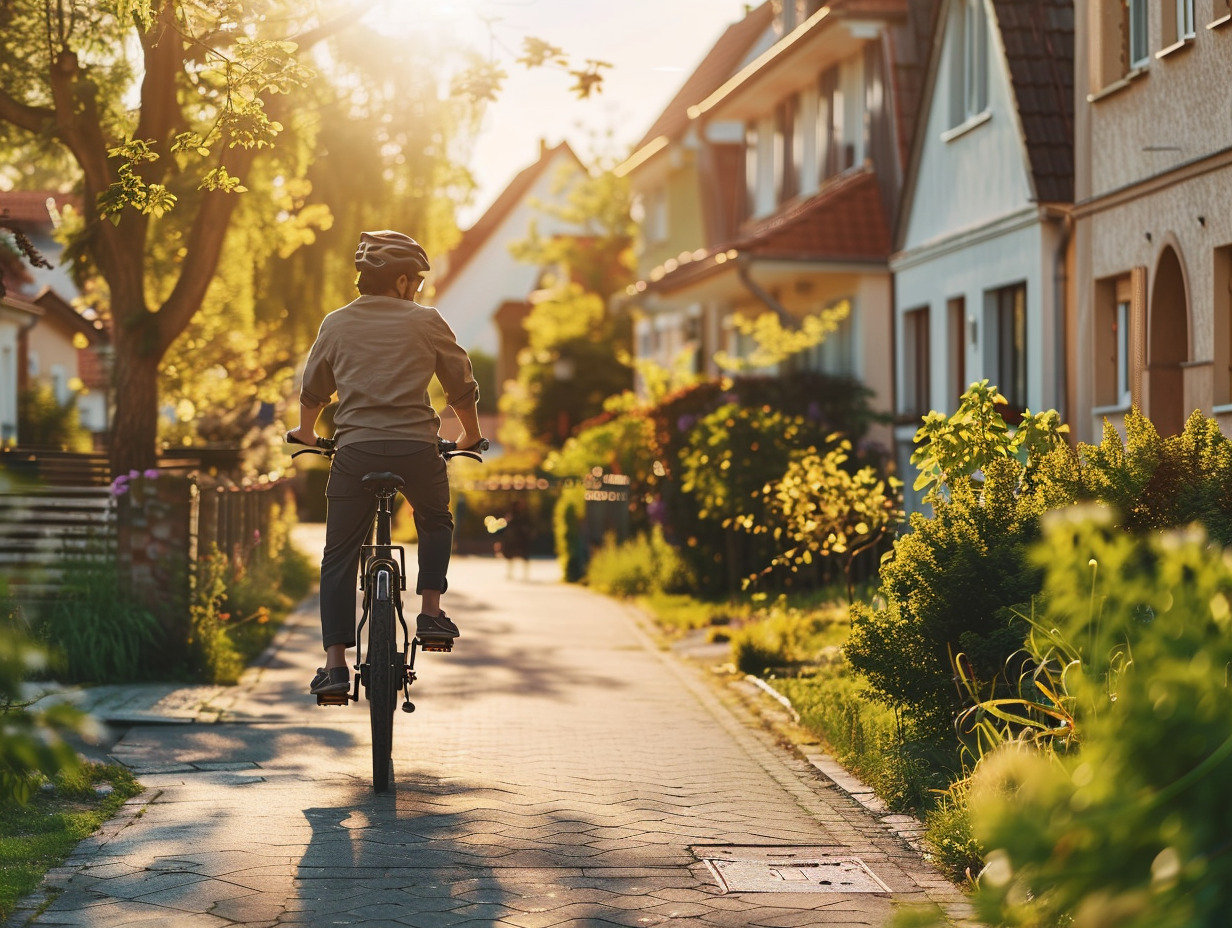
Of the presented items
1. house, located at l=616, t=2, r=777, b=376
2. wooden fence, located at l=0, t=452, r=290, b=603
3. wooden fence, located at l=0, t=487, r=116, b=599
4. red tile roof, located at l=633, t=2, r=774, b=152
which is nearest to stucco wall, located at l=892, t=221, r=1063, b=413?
house, located at l=616, t=2, r=777, b=376

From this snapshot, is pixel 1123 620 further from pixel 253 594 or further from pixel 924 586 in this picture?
pixel 253 594

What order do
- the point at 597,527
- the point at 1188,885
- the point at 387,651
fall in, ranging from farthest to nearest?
the point at 597,527
the point at 387,651
the point at 1188,885

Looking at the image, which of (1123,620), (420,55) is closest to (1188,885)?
(1123,620)

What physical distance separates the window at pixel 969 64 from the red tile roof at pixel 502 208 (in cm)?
4808

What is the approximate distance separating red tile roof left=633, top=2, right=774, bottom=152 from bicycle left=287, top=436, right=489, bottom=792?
26430mm

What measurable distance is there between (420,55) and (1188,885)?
21.9 metres

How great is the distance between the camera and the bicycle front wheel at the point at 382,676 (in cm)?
763

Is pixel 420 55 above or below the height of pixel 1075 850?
above

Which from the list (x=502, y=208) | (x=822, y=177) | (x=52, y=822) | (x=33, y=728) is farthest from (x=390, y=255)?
(x=502, y=208)

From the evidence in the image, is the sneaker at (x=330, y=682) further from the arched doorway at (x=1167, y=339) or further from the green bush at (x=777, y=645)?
the arched doorway at (x=1167, y=339)

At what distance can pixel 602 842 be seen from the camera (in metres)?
6.94

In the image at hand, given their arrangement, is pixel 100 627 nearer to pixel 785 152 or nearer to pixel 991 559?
pixel 991 559

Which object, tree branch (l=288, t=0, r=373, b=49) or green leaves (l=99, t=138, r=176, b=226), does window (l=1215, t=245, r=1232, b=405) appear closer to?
tree branch (l=288, t=0, r=373, b=49)

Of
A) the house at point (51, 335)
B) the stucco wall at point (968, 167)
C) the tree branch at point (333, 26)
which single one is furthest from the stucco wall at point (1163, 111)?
the house at point (51, 335)
